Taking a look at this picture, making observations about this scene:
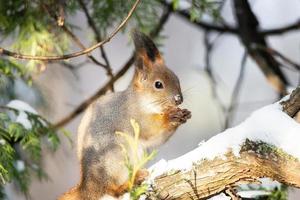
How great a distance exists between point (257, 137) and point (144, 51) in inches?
25.4

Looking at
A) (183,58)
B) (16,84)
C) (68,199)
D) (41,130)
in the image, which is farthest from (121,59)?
(68,199)

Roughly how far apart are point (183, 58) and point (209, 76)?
190cm

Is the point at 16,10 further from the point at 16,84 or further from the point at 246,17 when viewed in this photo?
the point at 246,17

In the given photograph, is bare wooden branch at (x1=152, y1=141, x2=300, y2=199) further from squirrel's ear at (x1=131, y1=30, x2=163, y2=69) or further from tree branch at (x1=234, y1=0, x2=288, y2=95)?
tree branch at (x1=234, y1=0, x2=288, y2=95)

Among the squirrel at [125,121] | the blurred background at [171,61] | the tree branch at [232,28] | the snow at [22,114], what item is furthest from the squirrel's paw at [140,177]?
the tree branch at [232,28]

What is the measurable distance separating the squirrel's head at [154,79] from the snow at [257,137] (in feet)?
1.41

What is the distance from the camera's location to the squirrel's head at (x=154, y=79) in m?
2.32

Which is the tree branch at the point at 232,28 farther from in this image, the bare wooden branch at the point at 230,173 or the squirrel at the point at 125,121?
the bare wooden branch at the point at 230,173

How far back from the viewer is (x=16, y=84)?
10.3 feet

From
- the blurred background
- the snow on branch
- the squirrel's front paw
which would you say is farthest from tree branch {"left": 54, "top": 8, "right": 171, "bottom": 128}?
the snow on branch

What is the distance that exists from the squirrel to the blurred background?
13 centimetres

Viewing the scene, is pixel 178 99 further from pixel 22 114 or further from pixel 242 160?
pixel 22 114

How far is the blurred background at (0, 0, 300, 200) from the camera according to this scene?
279 cm

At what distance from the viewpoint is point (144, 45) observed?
2289 millimetres
